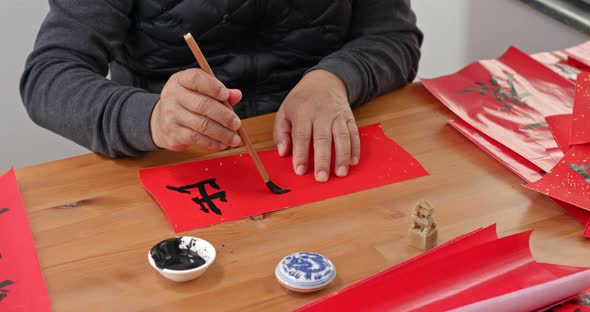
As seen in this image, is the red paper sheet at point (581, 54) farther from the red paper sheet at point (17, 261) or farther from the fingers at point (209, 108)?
the red paper sheet at point (17, 261)

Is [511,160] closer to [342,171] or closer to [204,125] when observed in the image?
[342,171]

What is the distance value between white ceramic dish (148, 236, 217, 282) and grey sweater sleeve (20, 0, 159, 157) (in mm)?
216

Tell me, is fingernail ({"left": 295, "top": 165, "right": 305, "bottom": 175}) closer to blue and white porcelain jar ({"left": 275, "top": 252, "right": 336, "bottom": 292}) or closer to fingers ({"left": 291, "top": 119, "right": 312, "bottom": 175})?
fingers ({"left": 291, "top": 119, "right": 312, "bottom": 175})

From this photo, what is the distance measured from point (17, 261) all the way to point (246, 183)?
283mm

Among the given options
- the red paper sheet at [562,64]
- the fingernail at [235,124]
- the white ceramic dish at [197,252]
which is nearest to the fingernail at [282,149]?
the fingernail at [235,124]

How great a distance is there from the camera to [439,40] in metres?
2.21

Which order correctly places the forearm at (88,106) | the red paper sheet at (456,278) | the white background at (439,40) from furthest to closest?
1. the white background at (439,40)
2. the forearm at (88,106)
3. the red paper sheet at (456,278)

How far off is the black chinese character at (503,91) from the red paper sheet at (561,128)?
0.08 meters

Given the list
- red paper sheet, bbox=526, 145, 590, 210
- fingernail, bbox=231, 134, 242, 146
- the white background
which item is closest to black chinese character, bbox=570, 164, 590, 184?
red paper sheet, bbox=526, 145, 590, 210

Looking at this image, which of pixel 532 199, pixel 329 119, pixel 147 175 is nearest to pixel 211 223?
pixel 147 175

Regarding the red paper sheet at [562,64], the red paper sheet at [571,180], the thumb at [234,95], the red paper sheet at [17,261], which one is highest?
the thumb at [234,95]

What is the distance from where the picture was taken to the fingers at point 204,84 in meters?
0.84

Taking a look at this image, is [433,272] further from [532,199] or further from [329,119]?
[329,119]

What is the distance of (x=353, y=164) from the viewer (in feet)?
3.09
